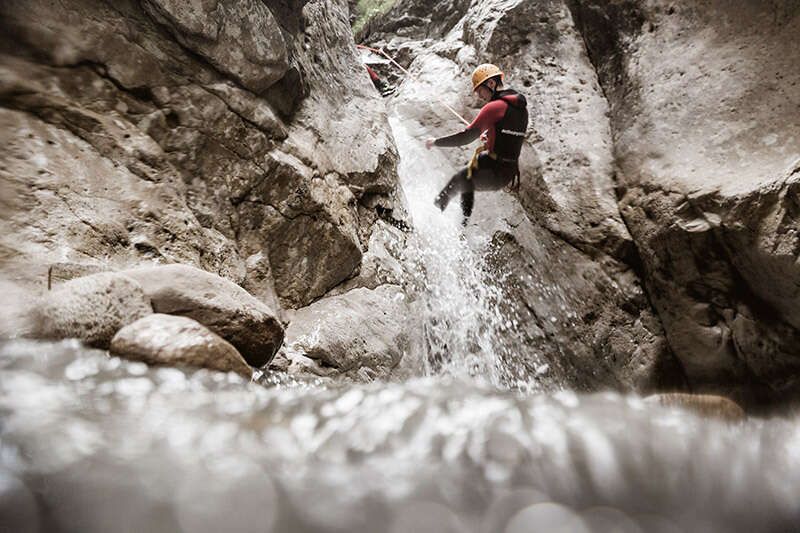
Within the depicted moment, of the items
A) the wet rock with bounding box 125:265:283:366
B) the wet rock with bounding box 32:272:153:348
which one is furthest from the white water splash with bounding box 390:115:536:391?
the wet rock with bounding box 32:272:153:348

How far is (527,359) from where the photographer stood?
544cm

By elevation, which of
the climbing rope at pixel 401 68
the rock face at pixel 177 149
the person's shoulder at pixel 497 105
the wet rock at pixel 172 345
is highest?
the climbing rope at pixel 401 68

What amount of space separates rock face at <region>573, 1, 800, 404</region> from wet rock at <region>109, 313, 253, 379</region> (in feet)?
15.4

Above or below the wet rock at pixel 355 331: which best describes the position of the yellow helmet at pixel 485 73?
above

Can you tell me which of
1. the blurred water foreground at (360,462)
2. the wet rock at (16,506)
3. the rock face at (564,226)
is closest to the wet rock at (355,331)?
the rock face at (564,226)

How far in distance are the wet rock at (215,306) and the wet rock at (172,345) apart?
283 millimetres

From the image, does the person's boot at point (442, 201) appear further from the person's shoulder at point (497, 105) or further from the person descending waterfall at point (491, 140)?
the person's shoulder at point (497, 105)

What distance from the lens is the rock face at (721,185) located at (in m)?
4.07

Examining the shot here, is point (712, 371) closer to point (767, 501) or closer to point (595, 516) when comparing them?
point (767, 501)

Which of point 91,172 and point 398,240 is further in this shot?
point 398,240

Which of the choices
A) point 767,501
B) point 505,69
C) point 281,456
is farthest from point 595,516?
point 505,69

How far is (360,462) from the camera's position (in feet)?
4.24

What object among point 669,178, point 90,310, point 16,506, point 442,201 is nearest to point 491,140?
point 442,201

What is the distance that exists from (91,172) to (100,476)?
2.82 metres
